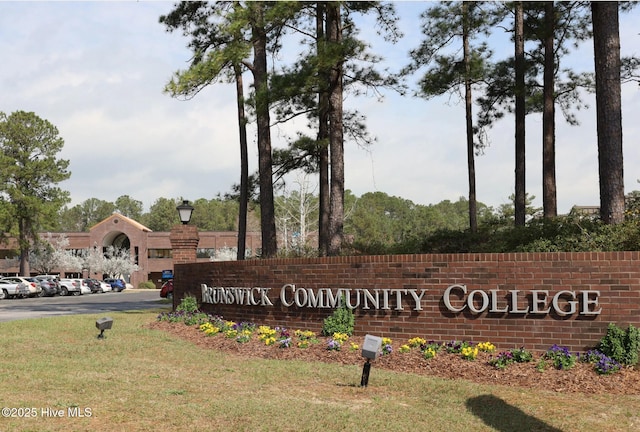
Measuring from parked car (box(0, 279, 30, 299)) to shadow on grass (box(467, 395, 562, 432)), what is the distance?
4037 cm

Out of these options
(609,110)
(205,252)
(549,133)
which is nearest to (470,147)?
(549,133)

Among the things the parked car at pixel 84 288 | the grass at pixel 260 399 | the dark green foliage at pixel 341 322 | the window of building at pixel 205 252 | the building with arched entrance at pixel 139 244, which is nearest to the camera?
the grass at pixel 260 399

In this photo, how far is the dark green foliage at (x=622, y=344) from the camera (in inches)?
395

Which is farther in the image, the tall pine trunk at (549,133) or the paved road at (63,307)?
the paved road at (63,307)

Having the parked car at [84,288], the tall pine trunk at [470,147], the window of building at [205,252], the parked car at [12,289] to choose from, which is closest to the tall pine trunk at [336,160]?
the tall pine trunk at [470,147]

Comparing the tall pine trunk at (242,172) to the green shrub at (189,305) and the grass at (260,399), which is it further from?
the grass at (260,399)

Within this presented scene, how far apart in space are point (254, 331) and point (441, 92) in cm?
1271

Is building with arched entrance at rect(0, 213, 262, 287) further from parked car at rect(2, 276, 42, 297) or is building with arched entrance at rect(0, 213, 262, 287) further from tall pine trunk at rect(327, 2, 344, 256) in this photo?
tall pine trunk at rect(327, 2, 344, 256)

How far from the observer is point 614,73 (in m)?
13.0

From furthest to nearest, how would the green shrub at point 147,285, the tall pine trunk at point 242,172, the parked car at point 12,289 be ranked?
the green shrub at point 147,285 < the parked car at point 12,289 < the tall pine trunk at point 242,172

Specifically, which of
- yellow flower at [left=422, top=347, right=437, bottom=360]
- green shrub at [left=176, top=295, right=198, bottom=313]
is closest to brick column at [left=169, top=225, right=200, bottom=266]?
green shrub at [left=176, top=295, right=198, bottom=313]

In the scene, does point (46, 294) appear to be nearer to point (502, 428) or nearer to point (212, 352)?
point (212, 352)

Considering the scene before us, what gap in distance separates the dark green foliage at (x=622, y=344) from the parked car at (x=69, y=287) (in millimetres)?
45810

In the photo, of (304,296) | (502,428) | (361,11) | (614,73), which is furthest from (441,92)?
(502,428)
